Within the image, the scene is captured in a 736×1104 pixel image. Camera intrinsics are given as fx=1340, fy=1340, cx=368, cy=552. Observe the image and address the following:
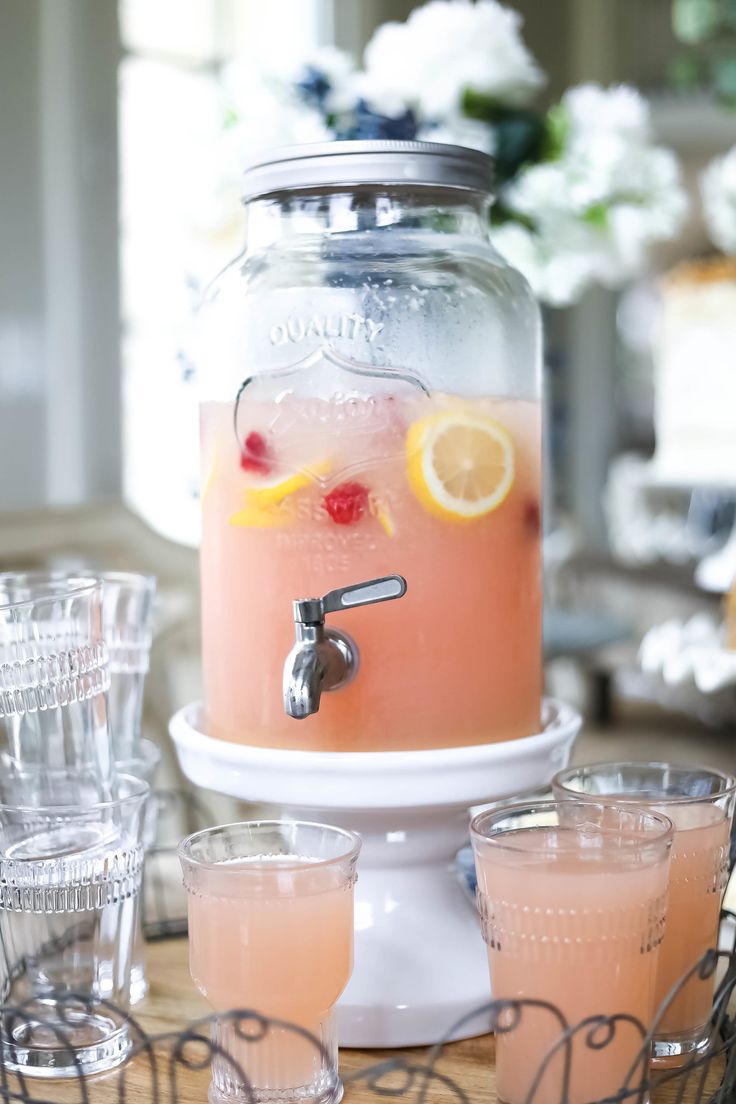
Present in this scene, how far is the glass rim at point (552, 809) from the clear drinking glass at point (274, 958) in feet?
0.23

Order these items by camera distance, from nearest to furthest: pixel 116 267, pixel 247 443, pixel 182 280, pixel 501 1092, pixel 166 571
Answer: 1. pixel 501 1092
2. pixel 247 443
3. pixel 182 280
4. pixel 166 571
5. pixel 116 267

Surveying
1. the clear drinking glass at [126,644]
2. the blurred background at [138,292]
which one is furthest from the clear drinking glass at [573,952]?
the blurred background at [138,292]

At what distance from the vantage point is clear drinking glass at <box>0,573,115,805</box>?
31.1 inches

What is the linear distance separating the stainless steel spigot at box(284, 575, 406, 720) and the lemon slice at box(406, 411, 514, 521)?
6 centimetres

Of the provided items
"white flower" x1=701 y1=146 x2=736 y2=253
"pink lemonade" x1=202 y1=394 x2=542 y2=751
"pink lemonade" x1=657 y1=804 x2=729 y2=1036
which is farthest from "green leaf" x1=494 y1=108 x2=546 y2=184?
"pink lemonade" x1=657 y1=804 x2=729 y2=1036

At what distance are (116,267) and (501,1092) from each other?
2.26 m

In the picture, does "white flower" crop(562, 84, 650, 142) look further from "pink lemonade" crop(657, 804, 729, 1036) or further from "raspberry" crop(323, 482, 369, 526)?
"pink lemonade" crop(657, 804, 729, 1036)

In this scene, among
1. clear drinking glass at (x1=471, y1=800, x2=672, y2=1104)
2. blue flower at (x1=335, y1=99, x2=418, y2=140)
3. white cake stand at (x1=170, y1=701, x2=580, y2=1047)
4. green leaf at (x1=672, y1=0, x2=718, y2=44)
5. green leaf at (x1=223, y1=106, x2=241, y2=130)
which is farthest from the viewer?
green leaf at (x1=672, y1=0, x2=718, y2=44)

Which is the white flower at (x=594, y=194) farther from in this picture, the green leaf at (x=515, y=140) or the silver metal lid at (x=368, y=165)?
the silver metal lid at (x=368, y=165)

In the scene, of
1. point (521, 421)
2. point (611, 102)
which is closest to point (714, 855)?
point (521, 421)

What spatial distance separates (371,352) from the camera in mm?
803

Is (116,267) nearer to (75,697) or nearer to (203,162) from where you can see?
(203,162)

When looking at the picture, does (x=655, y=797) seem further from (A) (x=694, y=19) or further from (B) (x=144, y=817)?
(A) (x=694, y=19)

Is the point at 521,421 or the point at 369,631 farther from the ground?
the point at 521,421
